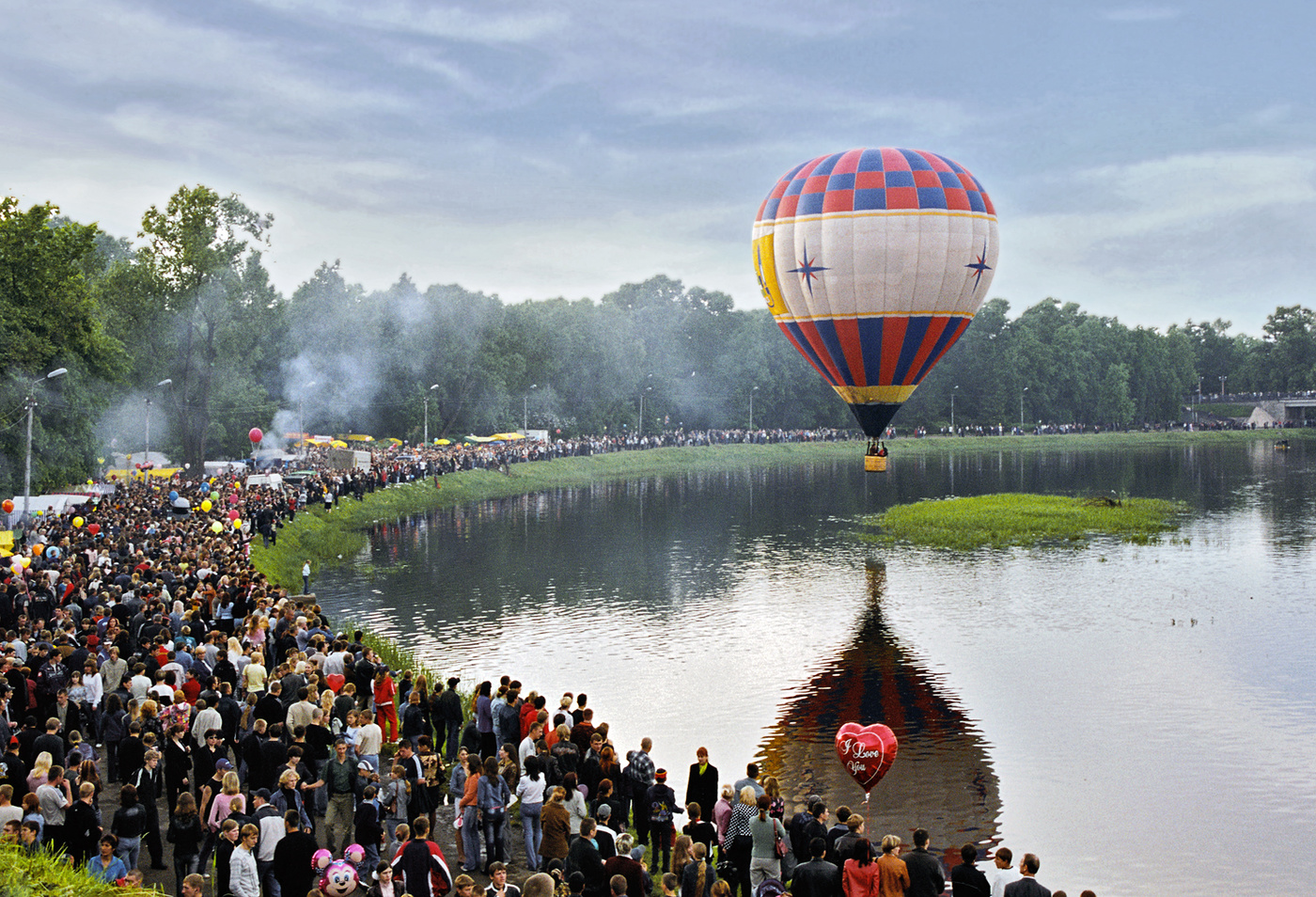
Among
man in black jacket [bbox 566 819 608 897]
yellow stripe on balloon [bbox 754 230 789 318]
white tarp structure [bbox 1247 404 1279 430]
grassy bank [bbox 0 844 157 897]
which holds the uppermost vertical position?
yellow stripe on balloon [bbox 754 230 789 318]

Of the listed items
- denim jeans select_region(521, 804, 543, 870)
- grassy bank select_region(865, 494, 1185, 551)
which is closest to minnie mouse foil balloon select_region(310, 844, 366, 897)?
denim jeans select_region(521, 804, 543, 870)

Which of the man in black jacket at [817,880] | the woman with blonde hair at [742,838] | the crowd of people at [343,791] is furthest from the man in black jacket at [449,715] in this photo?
the man in black jacket at [817,880]

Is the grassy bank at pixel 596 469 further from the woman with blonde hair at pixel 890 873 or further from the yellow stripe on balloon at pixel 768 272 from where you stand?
the woman with blonde hair at pixel 890 873

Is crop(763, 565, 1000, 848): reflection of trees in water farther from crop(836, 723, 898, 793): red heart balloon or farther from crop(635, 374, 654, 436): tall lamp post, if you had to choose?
crop(635, 374, 654, 436): tall lamp post

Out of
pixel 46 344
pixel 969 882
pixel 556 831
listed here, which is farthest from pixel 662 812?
pixel 46 344

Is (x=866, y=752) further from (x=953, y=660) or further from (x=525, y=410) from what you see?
(x=525, y=410)
